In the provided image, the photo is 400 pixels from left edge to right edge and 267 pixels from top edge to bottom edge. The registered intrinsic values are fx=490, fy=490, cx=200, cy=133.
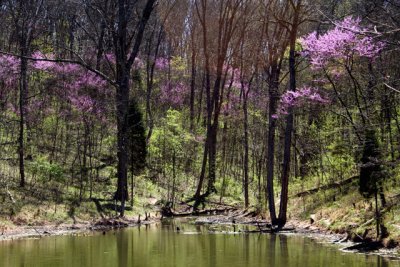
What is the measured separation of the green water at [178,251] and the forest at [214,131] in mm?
1927

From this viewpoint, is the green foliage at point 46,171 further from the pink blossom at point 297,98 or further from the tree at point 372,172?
the tree at point 372,172

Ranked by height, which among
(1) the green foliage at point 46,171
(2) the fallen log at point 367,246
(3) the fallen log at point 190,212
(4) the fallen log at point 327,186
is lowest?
(3) the fallen log at point 190,212

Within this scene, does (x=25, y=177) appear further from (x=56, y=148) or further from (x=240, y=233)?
(x=240, y=233)

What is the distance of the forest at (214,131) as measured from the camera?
16.2 meters

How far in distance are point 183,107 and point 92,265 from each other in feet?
99.6

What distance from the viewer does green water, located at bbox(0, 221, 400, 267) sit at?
11.8 metres

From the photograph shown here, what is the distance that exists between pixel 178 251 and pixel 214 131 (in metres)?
16.7

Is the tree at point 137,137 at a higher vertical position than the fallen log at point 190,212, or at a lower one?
higher

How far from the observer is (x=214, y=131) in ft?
98.7

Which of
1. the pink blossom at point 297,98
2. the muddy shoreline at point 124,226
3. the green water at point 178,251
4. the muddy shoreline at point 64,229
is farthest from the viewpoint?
the pink blossom at point 297,98

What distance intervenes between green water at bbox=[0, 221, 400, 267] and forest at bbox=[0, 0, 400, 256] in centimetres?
193

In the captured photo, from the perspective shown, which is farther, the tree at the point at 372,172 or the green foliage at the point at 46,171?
the green foliage at the point at 46,171

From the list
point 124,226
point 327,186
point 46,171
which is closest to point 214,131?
point 327,186

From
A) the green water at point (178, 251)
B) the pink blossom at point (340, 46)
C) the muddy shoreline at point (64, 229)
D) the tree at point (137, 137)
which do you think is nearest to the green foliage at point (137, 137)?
the tree at point (137, 137)
